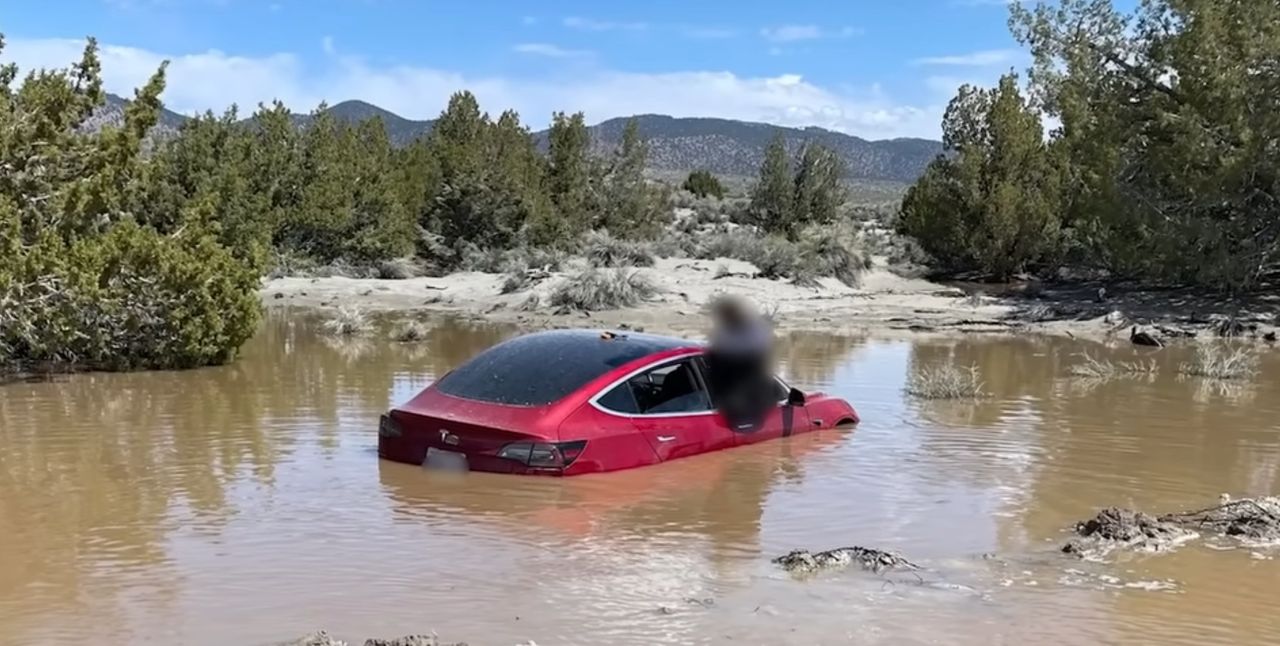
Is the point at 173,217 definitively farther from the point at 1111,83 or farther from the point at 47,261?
the point at 1111,83

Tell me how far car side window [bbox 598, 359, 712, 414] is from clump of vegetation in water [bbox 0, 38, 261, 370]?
7.58 meters

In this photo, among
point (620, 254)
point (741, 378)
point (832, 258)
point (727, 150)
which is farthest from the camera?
point (727, 150)

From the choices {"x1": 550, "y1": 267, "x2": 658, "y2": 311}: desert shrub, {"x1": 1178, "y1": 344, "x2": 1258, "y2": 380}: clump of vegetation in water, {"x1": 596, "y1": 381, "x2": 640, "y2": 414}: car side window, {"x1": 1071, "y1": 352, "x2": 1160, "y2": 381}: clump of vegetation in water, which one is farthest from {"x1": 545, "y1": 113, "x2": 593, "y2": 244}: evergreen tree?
{"x1": 596, "y1": 381, "x2": 640, "y2": 414}: car side window

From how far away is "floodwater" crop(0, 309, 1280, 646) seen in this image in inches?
244

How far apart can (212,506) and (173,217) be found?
20.5 metres

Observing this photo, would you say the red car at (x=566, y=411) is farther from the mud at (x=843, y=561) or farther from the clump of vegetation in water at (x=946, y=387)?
Answer: the clump of vegetation in water at (x=946, y=387)

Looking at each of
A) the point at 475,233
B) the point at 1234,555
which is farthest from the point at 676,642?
the point at 475,233

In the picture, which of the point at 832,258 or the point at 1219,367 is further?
the point at 832,258

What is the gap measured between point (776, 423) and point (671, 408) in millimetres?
1441

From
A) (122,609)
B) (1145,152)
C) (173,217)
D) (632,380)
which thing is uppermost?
(1145,152)

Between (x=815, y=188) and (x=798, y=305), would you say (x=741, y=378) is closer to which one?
(x=798, y=305)

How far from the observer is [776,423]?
1143 cm

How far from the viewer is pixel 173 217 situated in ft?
90.4

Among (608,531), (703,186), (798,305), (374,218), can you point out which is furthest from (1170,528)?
(703,186)
